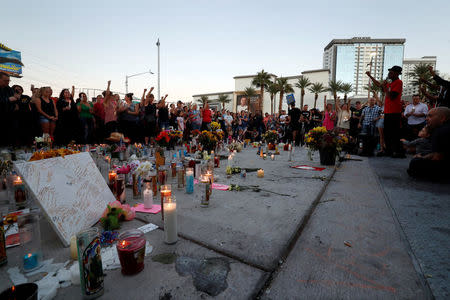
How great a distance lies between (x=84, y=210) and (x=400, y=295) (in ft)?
9.98

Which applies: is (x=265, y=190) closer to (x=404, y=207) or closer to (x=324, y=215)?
(x=324, y=215)

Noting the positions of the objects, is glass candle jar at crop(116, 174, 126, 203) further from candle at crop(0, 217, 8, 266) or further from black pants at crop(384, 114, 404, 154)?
black pants at crop(384, 114, 404, 154)

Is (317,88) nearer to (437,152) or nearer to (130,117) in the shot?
(130,117)

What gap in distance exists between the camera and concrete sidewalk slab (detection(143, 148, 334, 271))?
2100mm

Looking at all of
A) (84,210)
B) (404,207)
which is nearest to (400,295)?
(404,207)

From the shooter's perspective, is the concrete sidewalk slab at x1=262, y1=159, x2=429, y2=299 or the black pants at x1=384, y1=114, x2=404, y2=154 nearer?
the concrete sidewalk slab at x1=262, y1=159, x2=429, y2=299

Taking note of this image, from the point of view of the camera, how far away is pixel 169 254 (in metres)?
2.00

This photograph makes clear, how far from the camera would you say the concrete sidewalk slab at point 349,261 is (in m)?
1.59

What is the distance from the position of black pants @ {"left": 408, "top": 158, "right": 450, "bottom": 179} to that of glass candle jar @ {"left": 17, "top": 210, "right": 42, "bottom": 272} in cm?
665

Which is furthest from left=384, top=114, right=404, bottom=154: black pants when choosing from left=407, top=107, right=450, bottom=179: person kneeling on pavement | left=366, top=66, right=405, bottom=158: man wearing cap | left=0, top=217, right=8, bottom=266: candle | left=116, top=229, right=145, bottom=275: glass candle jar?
left=0, top=217, right=8, bottom=266: candle

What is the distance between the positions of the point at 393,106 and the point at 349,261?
732cm

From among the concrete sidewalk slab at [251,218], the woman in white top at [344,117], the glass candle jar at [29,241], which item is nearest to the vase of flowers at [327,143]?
the concrete sidewalk slab at [251,218]

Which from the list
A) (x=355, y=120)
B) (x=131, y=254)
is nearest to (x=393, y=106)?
(x=355, y=120)

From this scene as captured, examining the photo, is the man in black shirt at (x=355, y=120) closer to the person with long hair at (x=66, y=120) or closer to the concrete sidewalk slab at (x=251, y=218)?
the concrete sidewalk slab at (x=251, y=218)
